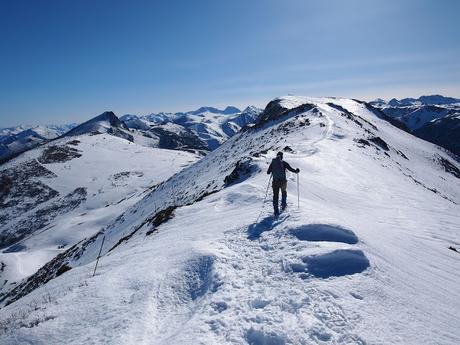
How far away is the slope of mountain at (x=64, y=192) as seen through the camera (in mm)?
48650

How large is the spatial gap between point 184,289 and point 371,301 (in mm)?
4255

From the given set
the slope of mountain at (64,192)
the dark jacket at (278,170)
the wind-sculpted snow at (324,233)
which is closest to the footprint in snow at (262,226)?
the wind-sculpted snow at (324,233)

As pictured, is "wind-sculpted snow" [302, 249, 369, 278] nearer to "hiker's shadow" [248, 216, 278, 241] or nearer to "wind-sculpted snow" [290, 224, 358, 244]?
"wind-sculpted snow" [290, 224, 358, 244]

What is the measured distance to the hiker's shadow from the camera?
36.5ft

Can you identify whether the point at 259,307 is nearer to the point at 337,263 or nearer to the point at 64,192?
the point at 337,263

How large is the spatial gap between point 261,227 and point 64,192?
75.1 m

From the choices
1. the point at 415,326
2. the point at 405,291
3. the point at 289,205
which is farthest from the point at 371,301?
the point at 289,205

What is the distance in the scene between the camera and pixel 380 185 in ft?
86.8

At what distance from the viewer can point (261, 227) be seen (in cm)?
1174

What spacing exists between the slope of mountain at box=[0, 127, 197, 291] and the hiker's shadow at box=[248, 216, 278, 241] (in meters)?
37.0

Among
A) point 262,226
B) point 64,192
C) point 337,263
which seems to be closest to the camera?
point 337,263

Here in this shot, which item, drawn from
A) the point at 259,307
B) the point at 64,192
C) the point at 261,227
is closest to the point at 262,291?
the point at 259,307

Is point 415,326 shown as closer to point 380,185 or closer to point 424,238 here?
point 424,238

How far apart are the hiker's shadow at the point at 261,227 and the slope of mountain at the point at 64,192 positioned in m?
37.0
